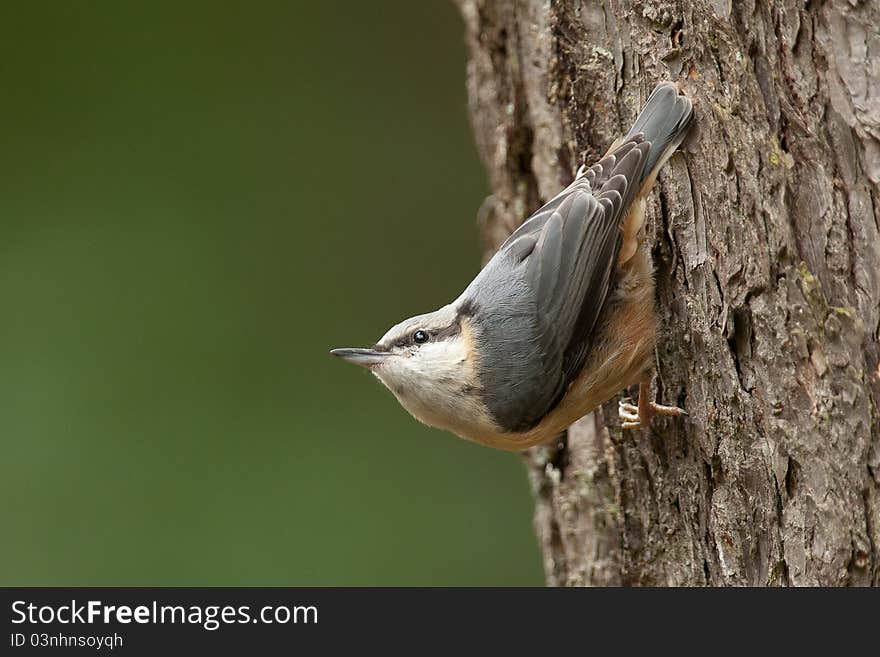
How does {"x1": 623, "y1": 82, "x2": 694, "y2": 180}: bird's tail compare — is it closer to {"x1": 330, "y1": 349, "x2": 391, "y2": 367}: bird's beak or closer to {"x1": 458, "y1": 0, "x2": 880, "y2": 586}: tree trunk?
{"x1": 458, "y1": 0, "x2": 880, "y2": 586}: tree trunk

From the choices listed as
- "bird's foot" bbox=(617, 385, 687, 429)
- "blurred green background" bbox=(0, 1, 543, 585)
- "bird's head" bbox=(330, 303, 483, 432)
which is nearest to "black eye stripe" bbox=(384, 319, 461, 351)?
"bird's head" bbox=(330, 303, 483, 432)

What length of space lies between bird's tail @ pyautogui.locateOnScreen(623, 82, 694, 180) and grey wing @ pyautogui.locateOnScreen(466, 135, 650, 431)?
75mm

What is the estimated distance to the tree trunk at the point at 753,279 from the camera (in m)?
1.81

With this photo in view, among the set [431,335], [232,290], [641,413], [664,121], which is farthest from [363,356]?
[232,290]

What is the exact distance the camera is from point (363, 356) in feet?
7.51

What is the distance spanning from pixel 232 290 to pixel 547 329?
6.86 ft

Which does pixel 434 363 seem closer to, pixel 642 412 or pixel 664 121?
pixel 642 412

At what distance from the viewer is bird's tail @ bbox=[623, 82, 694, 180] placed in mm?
2074

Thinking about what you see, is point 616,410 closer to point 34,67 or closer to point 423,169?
point 423,169

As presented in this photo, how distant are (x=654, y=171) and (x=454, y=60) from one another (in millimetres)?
2463

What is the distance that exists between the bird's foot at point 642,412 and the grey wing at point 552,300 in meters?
0.21

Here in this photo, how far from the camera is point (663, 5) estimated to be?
2.12 meters

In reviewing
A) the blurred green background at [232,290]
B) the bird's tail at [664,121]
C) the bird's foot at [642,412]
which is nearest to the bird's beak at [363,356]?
the bird's foot at [642,412]

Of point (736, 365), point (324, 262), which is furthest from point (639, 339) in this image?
point (324, 262)
